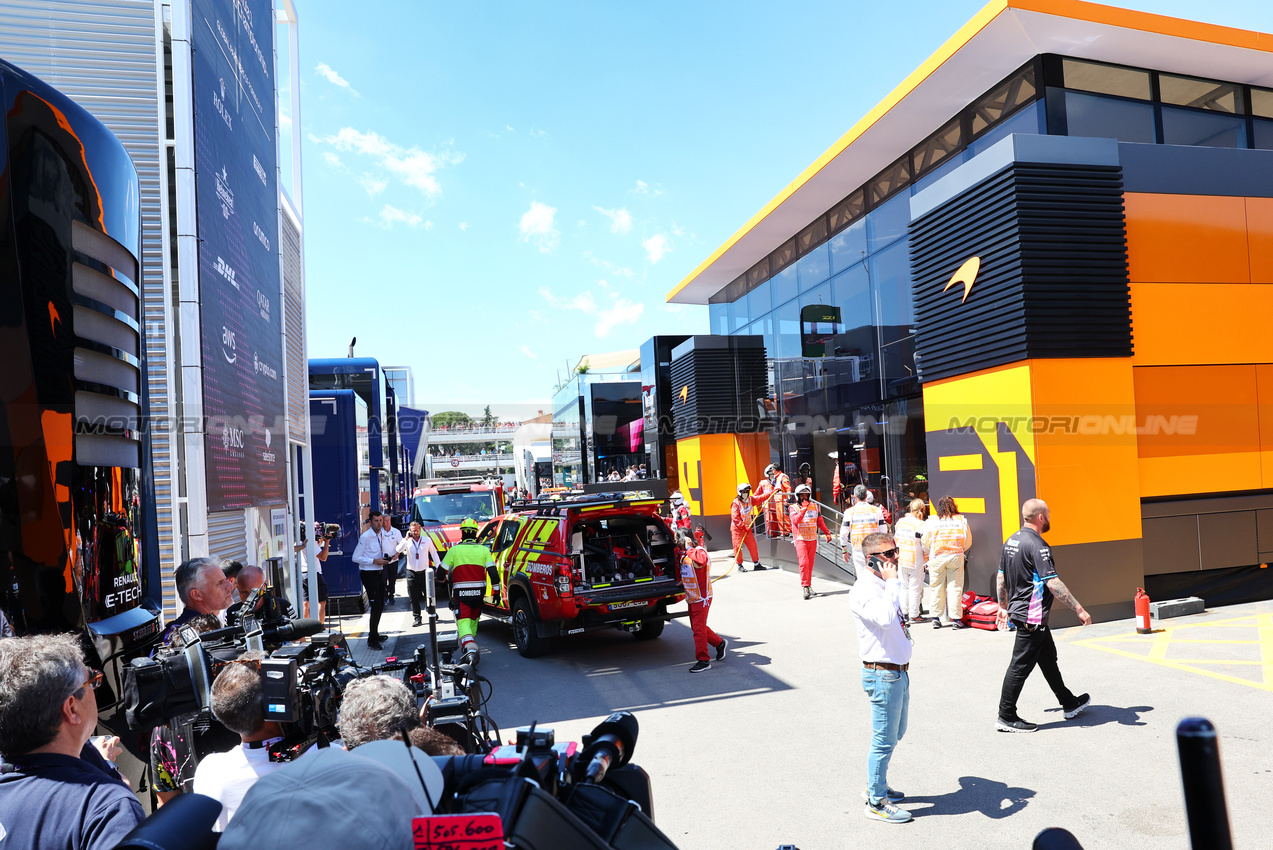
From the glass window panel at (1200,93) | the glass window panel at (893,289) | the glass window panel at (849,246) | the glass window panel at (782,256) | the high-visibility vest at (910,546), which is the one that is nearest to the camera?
the high-visibility vest at (910,546)

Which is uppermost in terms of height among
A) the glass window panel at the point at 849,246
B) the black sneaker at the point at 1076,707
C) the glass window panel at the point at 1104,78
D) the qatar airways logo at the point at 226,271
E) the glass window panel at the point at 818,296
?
the glass window panel at the point at 1104,78

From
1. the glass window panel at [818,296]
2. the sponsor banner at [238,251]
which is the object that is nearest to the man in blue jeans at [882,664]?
the sponsor banner at [238,251]

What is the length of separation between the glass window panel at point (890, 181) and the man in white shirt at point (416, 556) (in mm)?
11559

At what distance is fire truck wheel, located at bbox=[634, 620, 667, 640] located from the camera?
10547mm

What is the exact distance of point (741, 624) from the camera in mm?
11547

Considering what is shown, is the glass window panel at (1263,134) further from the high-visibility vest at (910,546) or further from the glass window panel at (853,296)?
the high-visibility vest at (910,546)

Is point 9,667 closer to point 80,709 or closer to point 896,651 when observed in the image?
point 80,709

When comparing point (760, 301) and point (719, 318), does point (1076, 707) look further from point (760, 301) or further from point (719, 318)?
point (719, 318)

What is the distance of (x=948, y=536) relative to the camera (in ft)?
34.0

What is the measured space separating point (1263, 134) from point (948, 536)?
30.8 feet

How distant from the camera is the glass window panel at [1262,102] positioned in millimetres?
13102

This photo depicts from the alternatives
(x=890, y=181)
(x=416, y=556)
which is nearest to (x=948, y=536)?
(x=416, y=556)

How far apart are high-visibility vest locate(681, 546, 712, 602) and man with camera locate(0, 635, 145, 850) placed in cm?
684

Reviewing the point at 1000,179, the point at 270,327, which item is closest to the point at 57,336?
the point at 270,327
